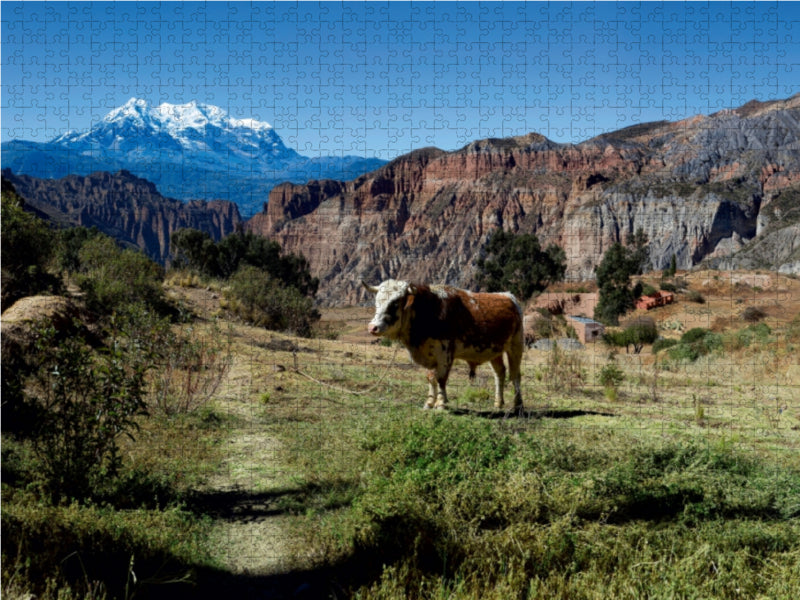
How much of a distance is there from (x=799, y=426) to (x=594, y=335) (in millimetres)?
25789

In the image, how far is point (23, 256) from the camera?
15781 millimetres

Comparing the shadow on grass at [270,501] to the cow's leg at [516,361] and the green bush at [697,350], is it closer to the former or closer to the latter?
the cow's leg at [516,361]

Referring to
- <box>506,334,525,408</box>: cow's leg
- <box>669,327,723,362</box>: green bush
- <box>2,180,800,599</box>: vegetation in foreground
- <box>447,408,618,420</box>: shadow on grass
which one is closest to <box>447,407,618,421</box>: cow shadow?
<box>447,408,618,420</box>: shadow on grass

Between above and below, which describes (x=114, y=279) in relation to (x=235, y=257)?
below

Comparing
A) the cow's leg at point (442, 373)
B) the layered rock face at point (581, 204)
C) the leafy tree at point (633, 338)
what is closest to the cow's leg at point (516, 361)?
the cow's leg at point (442, 373)

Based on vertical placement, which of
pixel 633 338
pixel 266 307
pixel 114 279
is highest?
pixel 114 279

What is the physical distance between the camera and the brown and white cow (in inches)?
361

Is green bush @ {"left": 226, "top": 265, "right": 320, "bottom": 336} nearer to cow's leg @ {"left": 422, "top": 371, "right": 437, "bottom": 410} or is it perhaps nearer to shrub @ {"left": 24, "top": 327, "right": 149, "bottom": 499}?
cow's leg @ {"left": 422, "top": 371, "right": 437, "bottom": 410}

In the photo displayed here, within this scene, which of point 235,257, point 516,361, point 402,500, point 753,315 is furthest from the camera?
point 235,257

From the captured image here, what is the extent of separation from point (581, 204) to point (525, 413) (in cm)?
16217

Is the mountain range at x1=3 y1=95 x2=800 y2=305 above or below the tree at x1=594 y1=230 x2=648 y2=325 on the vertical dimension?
above

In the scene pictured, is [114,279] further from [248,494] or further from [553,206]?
[553,206]

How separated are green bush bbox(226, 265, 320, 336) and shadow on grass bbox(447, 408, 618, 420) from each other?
13.7 m

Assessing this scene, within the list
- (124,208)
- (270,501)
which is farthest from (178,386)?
(124,208)
